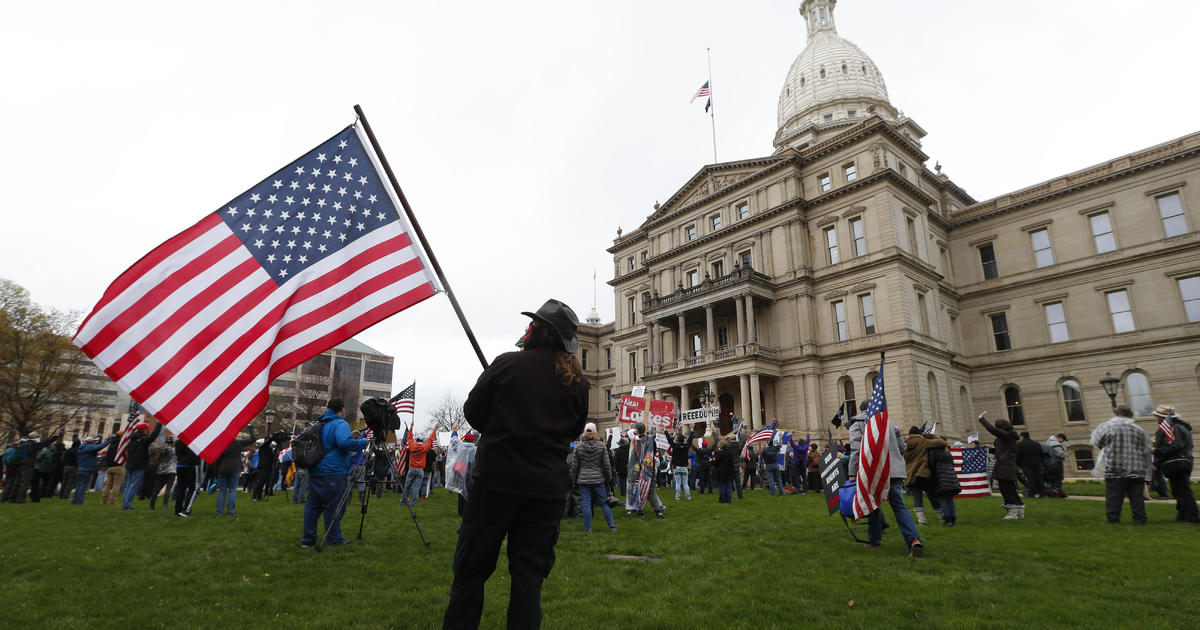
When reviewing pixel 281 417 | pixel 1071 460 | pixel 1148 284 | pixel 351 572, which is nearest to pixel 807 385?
pixel 1071 460

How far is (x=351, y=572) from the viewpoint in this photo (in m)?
6.49

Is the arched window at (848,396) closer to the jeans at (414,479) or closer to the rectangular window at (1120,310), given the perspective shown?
the rectangular window at (1120,310)

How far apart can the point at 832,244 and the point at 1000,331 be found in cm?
1244

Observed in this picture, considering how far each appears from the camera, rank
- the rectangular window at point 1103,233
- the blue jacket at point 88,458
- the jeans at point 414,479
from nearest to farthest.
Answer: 1. the jeans at point 414,479
2. the blue jacket at point 88,458
3. the rectangular window at point 1103,233

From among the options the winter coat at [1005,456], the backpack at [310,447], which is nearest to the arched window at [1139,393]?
the winter coat at [1005,456]

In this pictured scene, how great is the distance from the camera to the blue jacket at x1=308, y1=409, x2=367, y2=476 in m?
7.96

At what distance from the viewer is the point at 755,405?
3584 cm

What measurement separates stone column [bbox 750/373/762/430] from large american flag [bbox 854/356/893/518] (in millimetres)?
28686

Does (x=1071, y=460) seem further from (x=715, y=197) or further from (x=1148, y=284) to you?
(x=715, y=197)

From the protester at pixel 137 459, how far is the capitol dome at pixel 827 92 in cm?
5005

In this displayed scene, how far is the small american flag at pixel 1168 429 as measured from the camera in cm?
1147

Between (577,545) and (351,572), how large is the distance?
123 inches

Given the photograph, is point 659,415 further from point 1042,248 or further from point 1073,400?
point 1042,248

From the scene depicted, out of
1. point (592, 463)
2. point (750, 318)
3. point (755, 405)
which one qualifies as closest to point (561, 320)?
point (592, 463)
